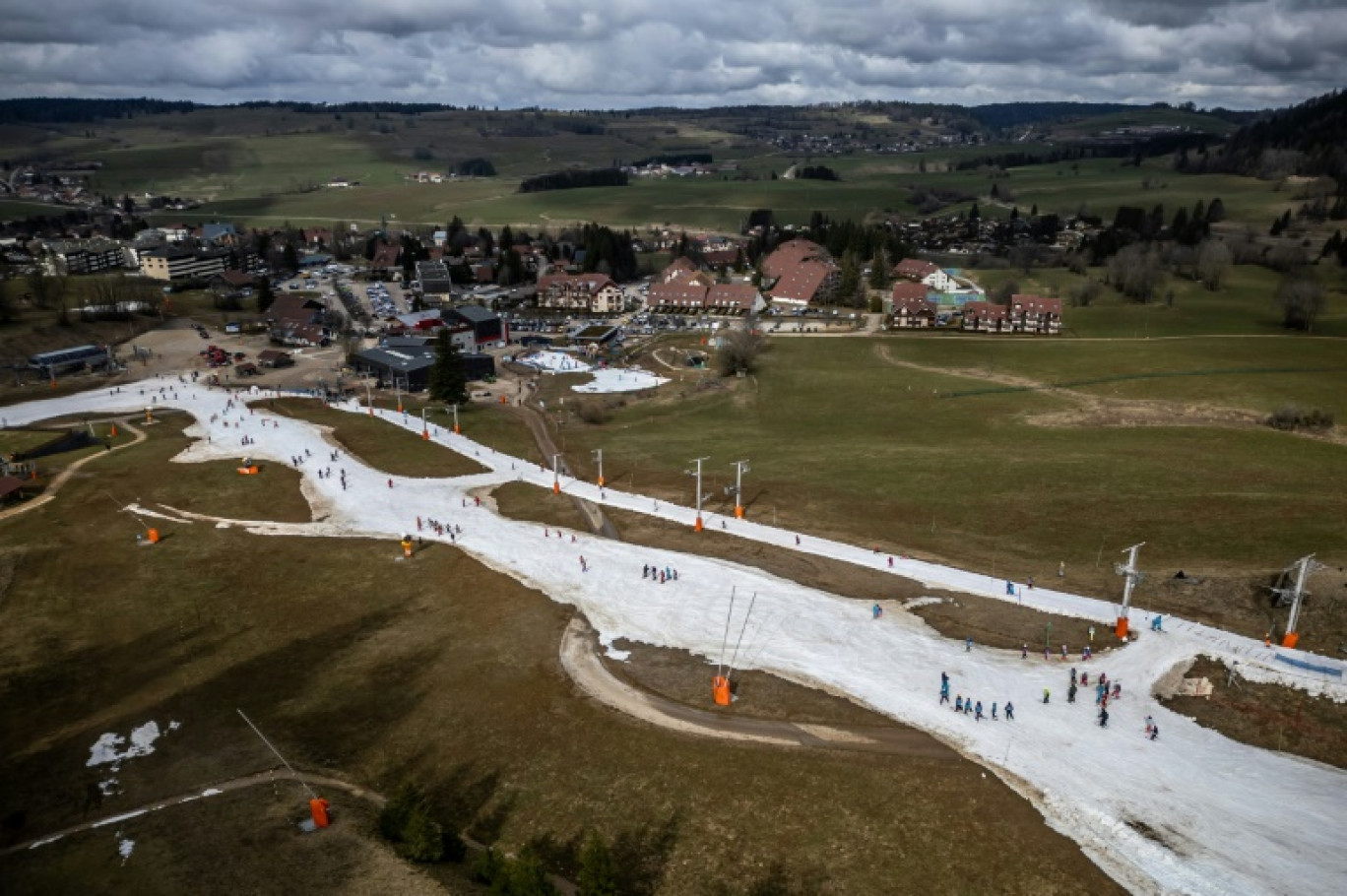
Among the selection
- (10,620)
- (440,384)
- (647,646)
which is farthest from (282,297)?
(647,646)

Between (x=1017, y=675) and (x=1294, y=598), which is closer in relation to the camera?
(x=1017, y=675)

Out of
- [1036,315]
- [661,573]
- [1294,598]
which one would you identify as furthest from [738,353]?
[1294,598]

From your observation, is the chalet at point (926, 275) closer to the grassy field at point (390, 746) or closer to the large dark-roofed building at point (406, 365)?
the large dark-roofed building at point (406, 365)

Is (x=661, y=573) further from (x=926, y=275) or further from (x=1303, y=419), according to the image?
(x=926, y=275)

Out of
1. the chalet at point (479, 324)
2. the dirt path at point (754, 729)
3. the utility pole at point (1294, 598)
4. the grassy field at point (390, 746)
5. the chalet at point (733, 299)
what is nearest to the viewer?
the grassy field at point (390, 746)

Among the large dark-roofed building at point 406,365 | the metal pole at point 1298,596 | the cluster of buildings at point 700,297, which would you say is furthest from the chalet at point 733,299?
the metal pole at point 1298,596

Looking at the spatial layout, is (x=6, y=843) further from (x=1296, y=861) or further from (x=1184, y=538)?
(x=1184, y=538)
